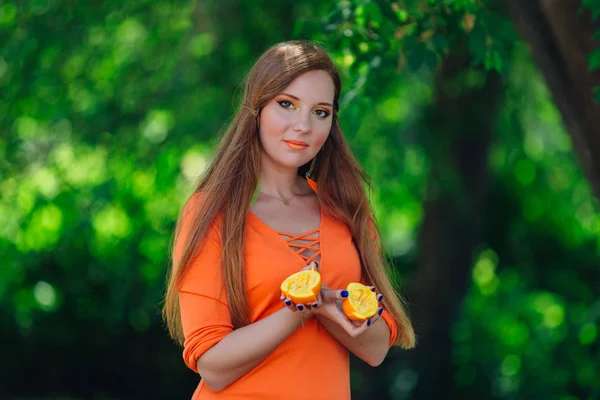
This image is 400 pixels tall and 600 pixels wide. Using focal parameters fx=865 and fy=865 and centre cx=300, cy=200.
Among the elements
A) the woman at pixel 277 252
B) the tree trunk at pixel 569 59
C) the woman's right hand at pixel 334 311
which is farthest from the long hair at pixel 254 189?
the tree trunk at pixel 569 59

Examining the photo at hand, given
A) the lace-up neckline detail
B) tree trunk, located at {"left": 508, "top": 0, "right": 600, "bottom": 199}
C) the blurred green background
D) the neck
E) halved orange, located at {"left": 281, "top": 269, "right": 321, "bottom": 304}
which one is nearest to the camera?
halved orange, located at {"left": 281, "top": 269, "right": 321, "bottom": 304}

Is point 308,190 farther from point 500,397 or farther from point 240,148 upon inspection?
point 500,397

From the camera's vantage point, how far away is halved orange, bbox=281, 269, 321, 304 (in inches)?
75.9

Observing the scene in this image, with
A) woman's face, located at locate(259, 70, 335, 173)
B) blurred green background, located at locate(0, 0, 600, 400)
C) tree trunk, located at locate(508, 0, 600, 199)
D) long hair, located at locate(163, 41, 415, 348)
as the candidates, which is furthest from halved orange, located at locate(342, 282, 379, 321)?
tree trunk, located at locate(508, 0, 600, 199)

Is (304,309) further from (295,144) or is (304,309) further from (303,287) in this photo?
(295,144)

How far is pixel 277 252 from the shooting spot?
85.2 inches

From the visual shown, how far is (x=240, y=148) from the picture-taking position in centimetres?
231

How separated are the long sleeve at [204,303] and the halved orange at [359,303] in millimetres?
308

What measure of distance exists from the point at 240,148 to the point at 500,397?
5529 mm

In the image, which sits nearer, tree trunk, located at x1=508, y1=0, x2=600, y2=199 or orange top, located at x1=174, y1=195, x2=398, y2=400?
orange top, located at x1=174, y1=195, x2=398, y2=400

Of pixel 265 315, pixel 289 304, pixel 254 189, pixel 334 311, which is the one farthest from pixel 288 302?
pixel 254 189

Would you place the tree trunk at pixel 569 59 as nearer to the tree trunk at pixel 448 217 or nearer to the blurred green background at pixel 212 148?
the blurred green background at pixel 212 148

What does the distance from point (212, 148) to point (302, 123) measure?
79.8 inches

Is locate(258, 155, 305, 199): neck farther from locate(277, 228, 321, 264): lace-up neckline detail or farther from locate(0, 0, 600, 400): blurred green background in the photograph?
locate(0, 0, 600, 400): blurred green background
